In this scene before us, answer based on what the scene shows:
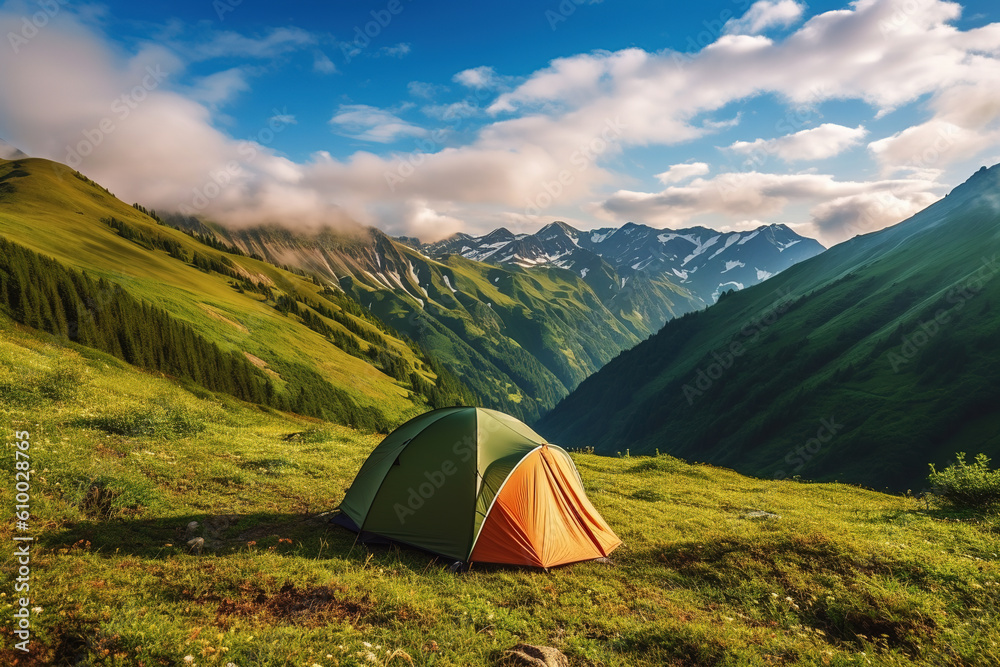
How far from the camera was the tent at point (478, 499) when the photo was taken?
12914 mm

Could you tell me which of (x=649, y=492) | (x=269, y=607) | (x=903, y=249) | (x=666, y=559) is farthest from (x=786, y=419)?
(x=269, y=607)

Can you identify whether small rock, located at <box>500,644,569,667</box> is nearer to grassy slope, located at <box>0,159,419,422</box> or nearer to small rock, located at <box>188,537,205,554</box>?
small rock, located at <box>188,537,205,554</box>

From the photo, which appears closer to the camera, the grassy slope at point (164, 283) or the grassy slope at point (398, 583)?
the grassy slope at point (398, 583)

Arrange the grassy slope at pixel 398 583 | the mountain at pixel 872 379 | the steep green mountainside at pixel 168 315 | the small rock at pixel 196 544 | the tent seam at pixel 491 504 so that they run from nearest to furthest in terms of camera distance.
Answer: the grassy slope at pixel 398 583, the small rock at pixel 196 544, the tent seam at pixel 491 504, the steep green mountainside at pixel 168 315, the mountain at pixel 872 379

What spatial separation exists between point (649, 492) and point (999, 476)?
47.2 ft

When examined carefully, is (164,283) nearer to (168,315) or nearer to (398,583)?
(168,315)

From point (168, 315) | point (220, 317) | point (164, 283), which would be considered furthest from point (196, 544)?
point (164, 283)

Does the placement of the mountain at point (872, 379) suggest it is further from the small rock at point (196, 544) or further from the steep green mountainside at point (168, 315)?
the small rock at point (196, 544)

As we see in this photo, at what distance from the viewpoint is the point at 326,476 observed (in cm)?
1972

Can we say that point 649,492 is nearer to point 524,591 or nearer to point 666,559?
point 666,559

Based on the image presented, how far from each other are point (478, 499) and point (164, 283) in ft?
347

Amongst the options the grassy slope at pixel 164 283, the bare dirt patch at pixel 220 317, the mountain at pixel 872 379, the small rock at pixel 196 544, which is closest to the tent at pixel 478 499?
the small rock at pixel 196 544

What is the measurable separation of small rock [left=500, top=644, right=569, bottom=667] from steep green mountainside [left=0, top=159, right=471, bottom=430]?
58486 mm

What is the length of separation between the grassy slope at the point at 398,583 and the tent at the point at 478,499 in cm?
60
